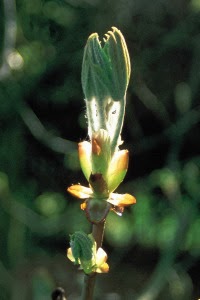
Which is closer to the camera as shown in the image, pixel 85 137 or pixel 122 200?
pixel 122 200

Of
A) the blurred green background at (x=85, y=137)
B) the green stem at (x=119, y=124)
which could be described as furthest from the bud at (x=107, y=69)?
the blurred green background at (x=85, y=137)

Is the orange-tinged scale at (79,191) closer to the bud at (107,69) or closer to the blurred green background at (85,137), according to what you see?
the bud at (107,69)

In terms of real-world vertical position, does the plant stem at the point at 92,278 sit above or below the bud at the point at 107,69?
below

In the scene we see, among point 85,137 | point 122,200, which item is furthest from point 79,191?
point 85,137

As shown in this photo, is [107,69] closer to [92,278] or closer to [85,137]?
[92,278]

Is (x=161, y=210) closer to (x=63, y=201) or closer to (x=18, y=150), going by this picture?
(x=63, y=201)

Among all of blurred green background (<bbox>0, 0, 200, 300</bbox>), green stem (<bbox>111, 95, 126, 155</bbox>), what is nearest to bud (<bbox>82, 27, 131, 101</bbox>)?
green stem (<bbox>111, 95, 126, 155</bbox>)

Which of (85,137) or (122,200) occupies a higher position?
(85,137)
